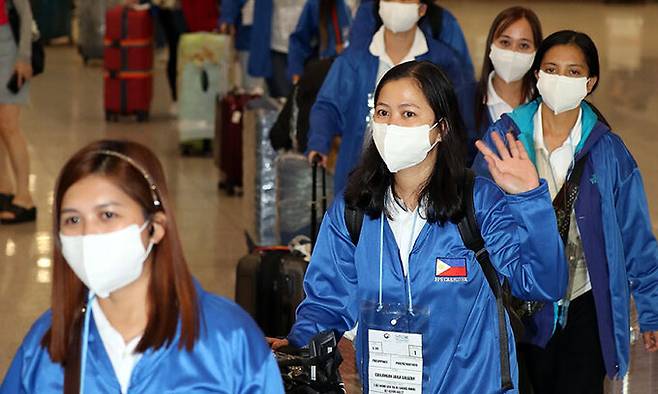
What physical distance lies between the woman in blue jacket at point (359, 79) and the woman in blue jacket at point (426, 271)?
8.06ft

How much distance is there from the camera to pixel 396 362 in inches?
156

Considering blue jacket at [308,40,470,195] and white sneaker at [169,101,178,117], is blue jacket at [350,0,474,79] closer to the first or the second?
blue jacket at [308,40,470,195]

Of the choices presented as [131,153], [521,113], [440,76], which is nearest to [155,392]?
[131,153]

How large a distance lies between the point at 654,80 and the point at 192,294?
1456cm

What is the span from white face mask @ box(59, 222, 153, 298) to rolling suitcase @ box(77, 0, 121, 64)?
14578 mm

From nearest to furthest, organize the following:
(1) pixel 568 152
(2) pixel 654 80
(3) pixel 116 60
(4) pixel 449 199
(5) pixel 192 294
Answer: (5) pixel 192 294, (4) pixel 449 199, (1) pixel 568 152, (3) pixel 116 60, (2) pixel 654 80

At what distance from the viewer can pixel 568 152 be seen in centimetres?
509

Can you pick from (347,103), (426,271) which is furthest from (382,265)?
(347,103)

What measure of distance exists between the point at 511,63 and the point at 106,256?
11.1 ft

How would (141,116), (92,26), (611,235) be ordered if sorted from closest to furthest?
(611,235) → (141,116) → (92,26)

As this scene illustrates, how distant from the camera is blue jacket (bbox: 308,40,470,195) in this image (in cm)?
659

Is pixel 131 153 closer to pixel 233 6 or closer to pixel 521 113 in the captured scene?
pixel 521 113

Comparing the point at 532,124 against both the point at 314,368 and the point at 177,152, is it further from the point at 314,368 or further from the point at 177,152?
the point at 177,152

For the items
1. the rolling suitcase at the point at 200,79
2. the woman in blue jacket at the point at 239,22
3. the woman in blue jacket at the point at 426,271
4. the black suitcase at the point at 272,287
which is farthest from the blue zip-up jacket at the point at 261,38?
the woman in blue jacket at the point at 426,271
